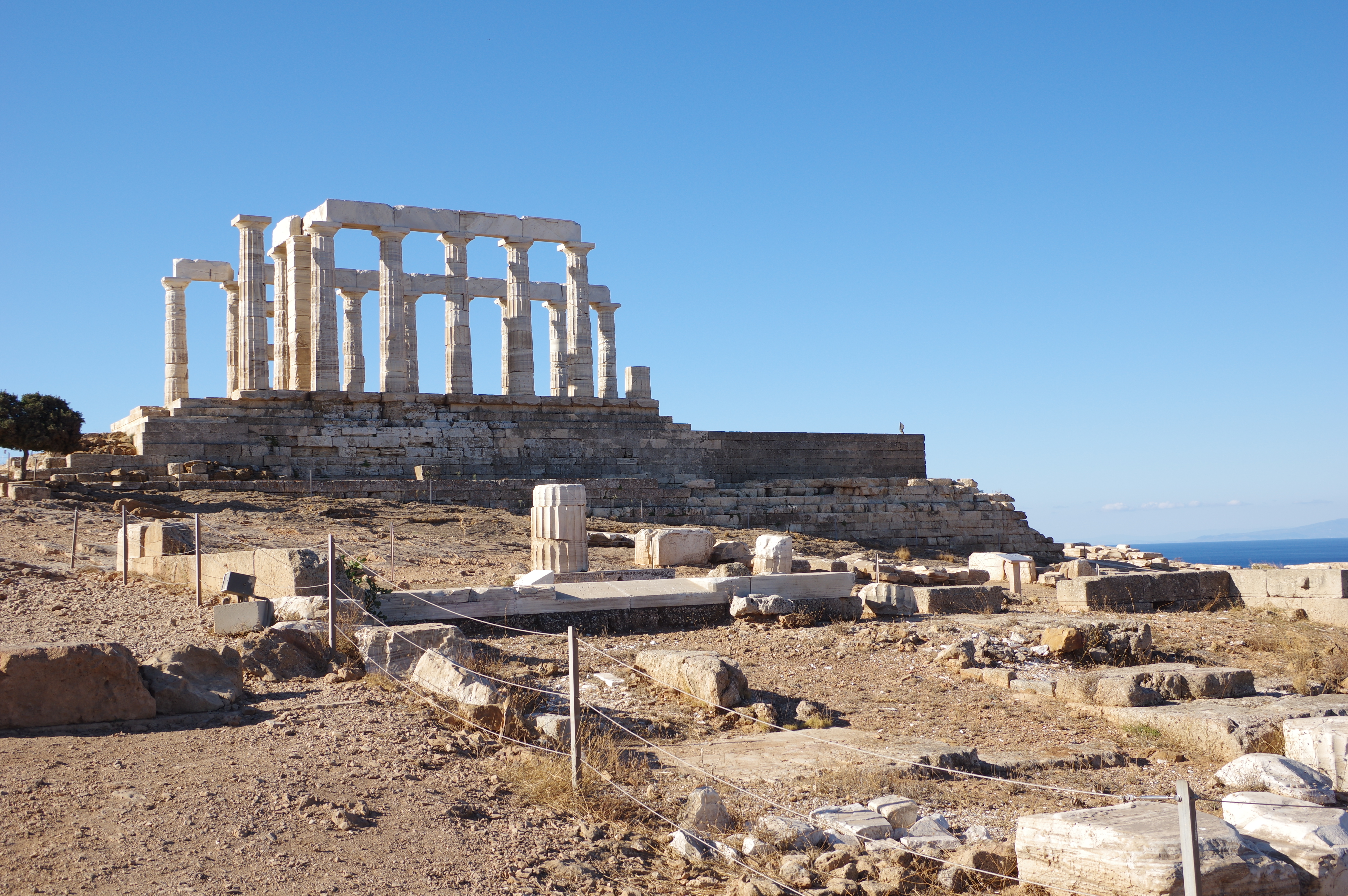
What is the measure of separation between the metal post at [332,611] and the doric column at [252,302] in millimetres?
18863

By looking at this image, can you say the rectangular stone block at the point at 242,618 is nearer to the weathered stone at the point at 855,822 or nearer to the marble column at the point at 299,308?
the weathered stone at the point at 855,822

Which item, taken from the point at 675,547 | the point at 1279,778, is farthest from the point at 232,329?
the point at 1279,778

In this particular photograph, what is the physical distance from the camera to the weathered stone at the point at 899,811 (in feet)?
21.7

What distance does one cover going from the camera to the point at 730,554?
17.7 metres

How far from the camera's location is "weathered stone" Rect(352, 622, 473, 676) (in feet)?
29.2

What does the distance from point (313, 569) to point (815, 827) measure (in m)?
6.28

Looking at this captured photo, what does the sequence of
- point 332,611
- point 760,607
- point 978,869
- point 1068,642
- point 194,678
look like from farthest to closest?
1. point 760,607
2. point 1068,642
3. point 332,611
4. point 194,678
5. point 978,869

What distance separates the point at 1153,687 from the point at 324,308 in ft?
74.7

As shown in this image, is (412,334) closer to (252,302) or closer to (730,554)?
(252,302)

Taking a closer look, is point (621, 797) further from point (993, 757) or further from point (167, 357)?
point (167, 357)

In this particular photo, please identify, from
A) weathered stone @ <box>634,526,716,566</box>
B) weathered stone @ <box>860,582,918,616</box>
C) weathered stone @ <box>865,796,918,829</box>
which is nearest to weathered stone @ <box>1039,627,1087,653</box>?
weathered stone @ <box>860,582,918,616</box>

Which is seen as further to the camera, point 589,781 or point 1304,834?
point 589,781

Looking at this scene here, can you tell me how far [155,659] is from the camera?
809 centimetres

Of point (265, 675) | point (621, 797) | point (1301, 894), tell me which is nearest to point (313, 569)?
point (265, 675)
